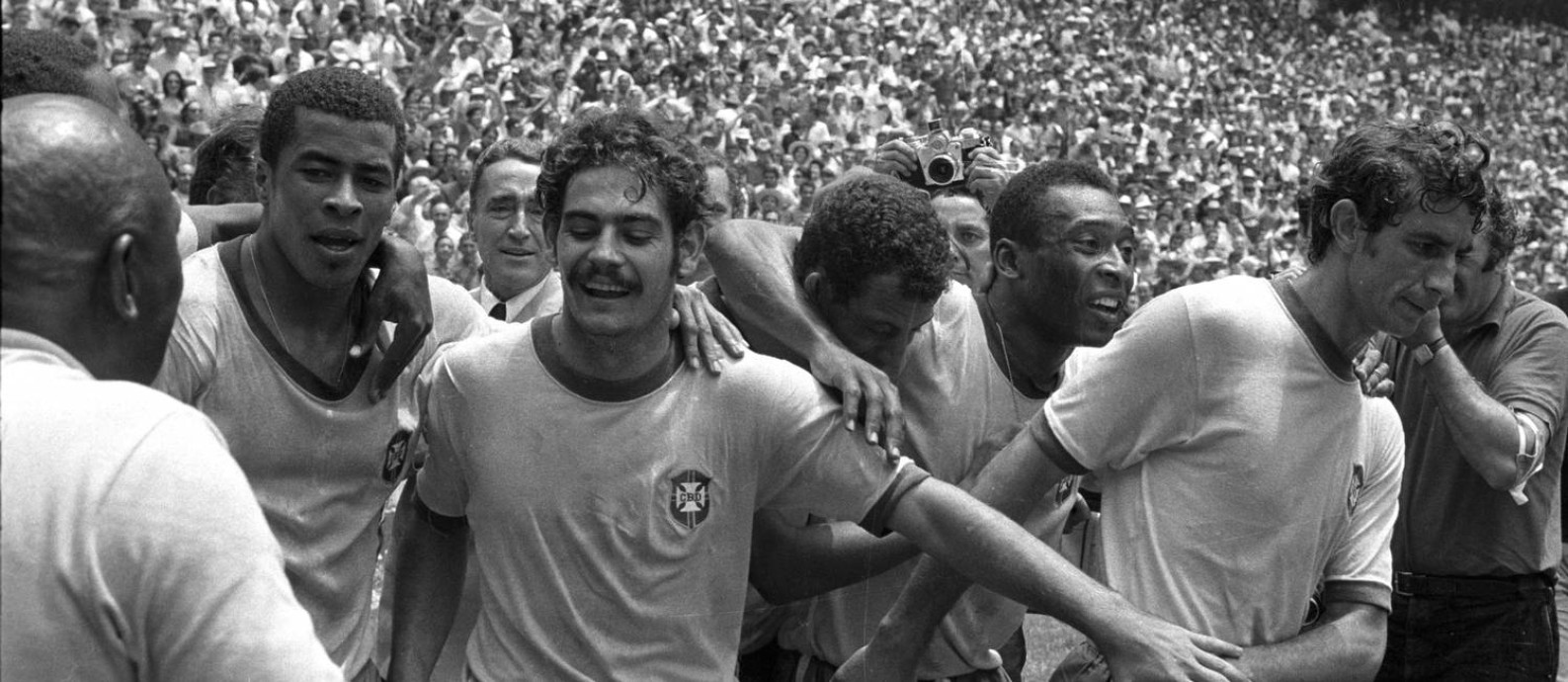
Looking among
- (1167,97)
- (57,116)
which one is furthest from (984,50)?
(57,116)

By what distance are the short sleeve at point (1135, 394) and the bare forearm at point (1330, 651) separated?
455mm

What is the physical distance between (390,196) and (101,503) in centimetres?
204

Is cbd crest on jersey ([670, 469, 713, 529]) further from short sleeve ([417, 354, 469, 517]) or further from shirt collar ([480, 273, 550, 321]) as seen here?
shirt collar ([480, 273, 550, 321])

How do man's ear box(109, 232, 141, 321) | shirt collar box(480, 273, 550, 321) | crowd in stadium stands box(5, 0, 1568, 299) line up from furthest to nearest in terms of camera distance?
crowd in stadium stands box(5, 0, 1568, 299)
shirt collar box(480, 273, 550, 321)
man's ear box(109, 232, 141, 321)

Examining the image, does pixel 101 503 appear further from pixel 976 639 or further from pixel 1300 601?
pixel 976 639

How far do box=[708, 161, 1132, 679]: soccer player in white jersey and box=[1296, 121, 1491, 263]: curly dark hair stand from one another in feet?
2.09

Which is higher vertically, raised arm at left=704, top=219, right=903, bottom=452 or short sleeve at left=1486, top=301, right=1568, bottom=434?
raised arm at left=704, top=219, right=903, bottom=452

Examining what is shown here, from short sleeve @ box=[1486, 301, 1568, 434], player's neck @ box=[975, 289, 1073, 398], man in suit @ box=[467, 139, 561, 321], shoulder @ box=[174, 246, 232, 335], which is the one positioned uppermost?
shoulder @ box=[174, 246, 232, 335]

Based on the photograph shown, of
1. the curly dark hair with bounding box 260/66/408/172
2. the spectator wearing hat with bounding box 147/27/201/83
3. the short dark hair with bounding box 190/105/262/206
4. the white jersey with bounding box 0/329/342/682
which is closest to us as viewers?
the white jersey with bounding box 0/329/342/682

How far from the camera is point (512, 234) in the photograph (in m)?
5.57

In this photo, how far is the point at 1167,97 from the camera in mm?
28906

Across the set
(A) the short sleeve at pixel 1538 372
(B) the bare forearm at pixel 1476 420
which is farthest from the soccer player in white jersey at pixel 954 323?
(A) the short sleeve at pixel 1538 372

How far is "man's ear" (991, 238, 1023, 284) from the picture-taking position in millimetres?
4172

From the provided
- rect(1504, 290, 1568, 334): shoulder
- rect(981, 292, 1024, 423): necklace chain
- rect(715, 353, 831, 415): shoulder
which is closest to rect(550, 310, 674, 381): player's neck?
rect(715, 353, 831, 415): shoulder
